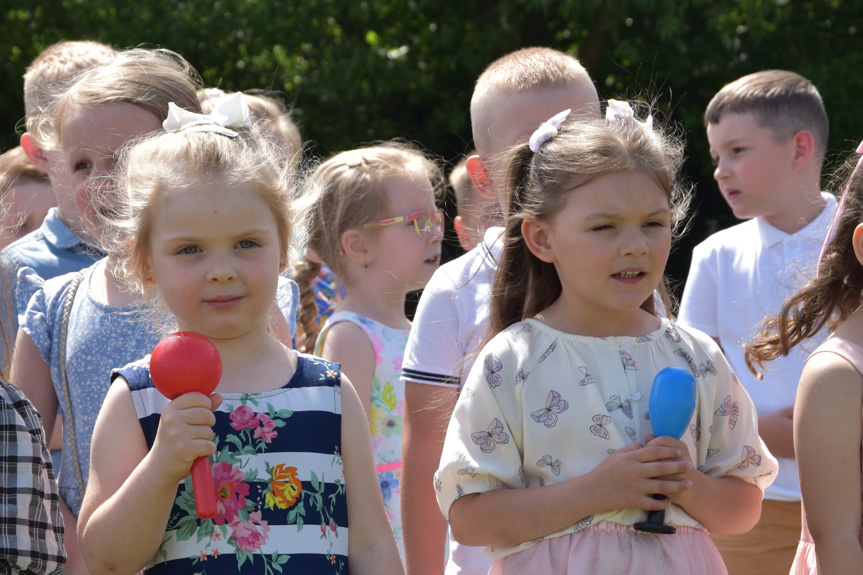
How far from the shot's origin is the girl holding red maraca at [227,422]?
6.31ft

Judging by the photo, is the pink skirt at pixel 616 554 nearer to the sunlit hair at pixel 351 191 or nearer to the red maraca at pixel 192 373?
the red maraca at pixel 192 373

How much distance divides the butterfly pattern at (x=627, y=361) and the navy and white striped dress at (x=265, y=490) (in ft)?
1.95

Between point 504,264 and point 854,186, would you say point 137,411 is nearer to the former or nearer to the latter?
point 504,264

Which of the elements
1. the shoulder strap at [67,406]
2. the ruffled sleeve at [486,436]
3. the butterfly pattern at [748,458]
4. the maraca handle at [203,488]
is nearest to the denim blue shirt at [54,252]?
the shoulder strap at [67,406]

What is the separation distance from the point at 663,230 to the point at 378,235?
1.84 m

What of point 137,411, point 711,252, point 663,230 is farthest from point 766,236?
point 137,411

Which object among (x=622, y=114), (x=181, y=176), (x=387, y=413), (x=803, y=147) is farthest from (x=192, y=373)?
(x=803, y=147)

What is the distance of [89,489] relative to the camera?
1.99 m

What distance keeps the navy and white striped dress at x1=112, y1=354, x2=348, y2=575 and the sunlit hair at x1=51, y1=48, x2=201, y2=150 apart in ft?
3.12

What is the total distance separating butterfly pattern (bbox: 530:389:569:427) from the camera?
2.06m

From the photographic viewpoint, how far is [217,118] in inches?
91.1

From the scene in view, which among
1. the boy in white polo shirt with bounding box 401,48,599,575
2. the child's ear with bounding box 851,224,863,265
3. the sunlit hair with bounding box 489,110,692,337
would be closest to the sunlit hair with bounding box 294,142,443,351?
the boy in white polo shirt with bounding box 401,48,599,575

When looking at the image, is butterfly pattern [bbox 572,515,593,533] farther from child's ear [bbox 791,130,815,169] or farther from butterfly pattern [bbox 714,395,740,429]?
child's ear [bbox 791,130,815,169]

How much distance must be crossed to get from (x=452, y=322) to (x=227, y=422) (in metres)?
0.72
